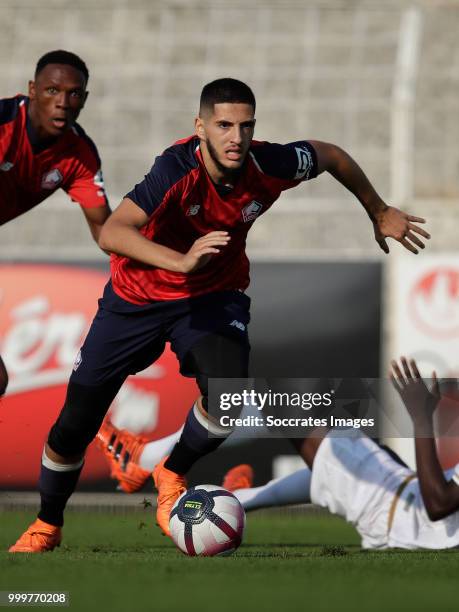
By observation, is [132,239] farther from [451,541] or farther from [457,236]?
[457,236]

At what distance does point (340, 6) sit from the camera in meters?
13.4

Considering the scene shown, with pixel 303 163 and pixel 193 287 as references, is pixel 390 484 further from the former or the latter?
pixel 303 163

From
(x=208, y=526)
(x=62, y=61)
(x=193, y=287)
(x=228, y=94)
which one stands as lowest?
(x=208, y=526)

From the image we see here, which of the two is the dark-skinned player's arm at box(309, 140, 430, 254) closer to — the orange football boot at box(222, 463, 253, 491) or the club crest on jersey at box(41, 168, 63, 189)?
the club crest on jersey at box(41, 168, 63, 189)

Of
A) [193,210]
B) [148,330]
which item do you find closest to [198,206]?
[193,210]

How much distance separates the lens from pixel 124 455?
8023 millimetres

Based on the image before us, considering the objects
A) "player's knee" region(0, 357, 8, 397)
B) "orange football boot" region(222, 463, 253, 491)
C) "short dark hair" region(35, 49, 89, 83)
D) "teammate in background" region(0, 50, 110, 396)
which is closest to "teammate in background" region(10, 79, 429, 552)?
"player's knee" region(0, 357, 8, 397)

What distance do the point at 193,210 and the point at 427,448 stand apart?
1.73m

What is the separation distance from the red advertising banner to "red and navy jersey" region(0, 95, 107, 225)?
160 inches

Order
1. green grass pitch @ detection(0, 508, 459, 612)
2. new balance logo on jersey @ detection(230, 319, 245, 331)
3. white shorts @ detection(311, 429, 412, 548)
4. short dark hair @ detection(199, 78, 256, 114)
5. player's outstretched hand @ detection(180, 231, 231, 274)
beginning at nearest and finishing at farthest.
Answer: green grass pitch @ detection(0, 508, 459, 612) < player's outstretched hand @ detection(180, 231, 231, 274) < short dark hair @ detection(199, 78, 256, 114) < new balance logo on jersey @ detection(230, 319, 245, 331) < white shorts @ detection(311, 429, 412, 548)

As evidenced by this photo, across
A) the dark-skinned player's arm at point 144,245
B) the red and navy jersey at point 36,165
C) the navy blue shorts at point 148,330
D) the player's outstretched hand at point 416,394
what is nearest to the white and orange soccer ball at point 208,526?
the navy blue shorts at point 148,330

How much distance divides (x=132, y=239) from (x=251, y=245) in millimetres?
6657

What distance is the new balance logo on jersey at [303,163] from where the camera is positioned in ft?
21.6

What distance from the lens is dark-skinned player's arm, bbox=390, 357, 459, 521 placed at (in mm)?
6480
